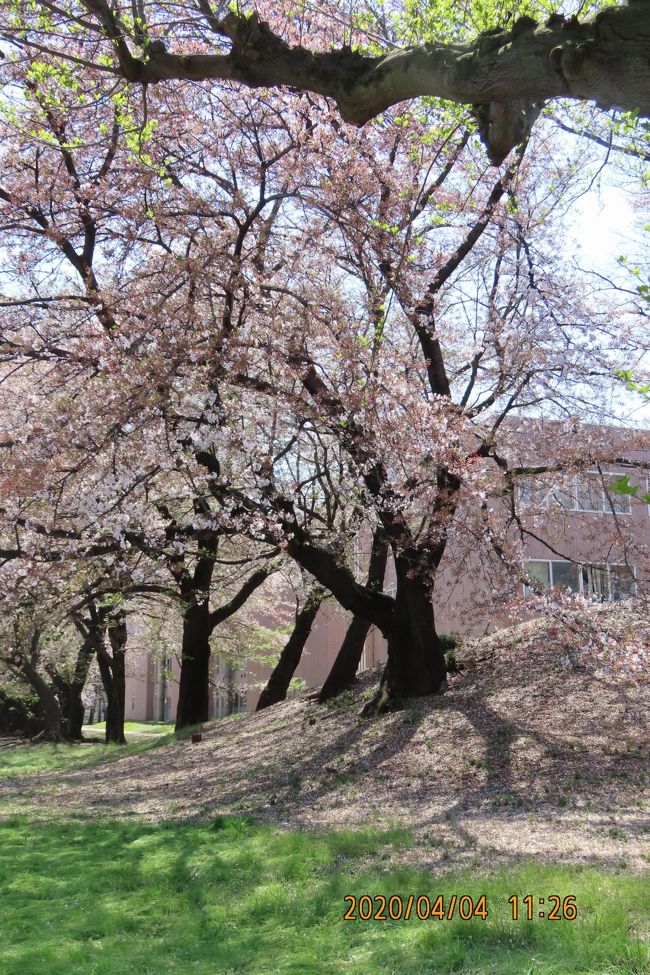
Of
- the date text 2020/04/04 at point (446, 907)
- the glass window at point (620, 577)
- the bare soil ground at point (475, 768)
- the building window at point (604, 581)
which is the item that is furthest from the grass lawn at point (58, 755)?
the date text 2020/04/04 at point (446, 907)

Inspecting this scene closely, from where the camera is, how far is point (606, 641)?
8836mm

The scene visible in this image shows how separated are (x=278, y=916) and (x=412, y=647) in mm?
7366

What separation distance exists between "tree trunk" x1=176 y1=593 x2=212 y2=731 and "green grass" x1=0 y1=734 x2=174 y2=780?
2.42 ft

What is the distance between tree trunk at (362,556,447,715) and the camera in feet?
38.5

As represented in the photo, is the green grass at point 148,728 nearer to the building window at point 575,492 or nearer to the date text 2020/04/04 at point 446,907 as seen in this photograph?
the building window at point 575,492

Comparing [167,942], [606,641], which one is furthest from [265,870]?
[606,641]

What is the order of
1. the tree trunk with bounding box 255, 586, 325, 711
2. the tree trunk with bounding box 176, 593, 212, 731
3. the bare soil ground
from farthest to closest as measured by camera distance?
1. the tree trunk with bounding box 176, 593, 212, 731
2. the tree trunk with bounding box 255, 586, 325, 711
3. the bare soil ground

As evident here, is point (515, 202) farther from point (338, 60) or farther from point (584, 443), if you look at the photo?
point (338, 60)

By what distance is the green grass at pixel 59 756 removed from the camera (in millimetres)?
16859

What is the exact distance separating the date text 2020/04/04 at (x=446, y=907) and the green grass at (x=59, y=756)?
12.8m

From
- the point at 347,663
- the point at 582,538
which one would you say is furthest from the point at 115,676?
the point at 582,538

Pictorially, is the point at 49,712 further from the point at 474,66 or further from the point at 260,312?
the point at 474,66

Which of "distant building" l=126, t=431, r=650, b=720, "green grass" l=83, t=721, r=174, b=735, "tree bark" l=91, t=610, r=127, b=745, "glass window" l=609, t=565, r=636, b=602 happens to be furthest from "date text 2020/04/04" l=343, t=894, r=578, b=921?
"green grass" l=83, t=721, r=174, b=735

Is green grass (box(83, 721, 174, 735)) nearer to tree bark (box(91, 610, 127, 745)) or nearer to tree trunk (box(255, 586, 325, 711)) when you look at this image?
tree bark (box(91, 610, 127, 745))
